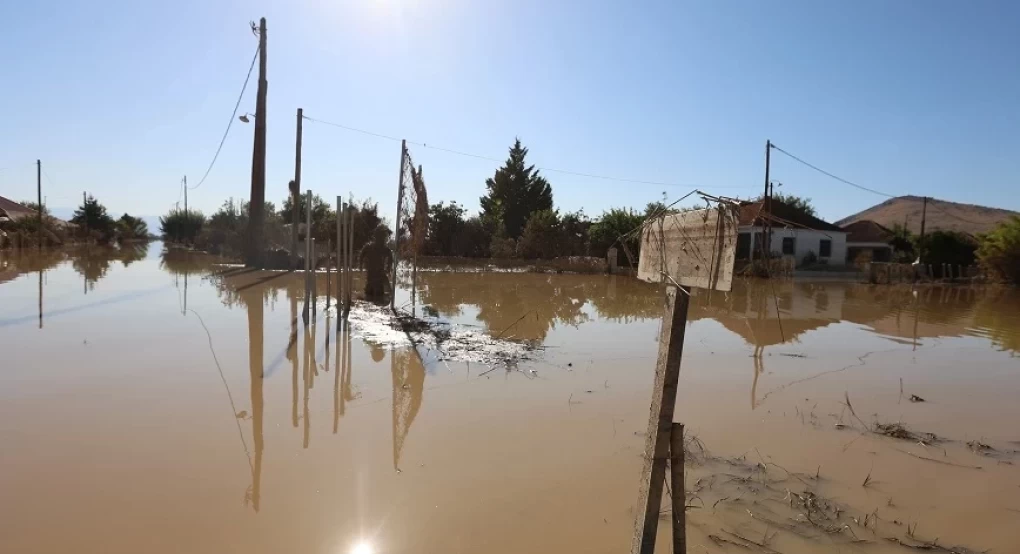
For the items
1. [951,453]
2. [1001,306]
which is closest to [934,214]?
[1001,306]

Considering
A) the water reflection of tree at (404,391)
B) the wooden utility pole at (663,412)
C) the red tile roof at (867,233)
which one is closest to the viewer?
the wooden utility pole at (663,412)

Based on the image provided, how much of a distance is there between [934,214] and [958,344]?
76.0 metres

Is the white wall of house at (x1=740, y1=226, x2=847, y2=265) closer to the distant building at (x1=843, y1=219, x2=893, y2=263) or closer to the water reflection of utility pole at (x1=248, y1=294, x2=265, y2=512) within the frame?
the distant building at (x1=843, y1=219, x2=893, y2=263)

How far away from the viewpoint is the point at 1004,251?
2709cm

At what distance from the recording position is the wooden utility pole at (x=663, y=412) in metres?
2.64

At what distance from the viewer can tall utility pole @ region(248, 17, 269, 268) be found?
866 inches

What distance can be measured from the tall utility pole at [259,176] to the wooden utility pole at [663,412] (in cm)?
2233

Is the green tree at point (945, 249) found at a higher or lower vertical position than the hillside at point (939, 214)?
lower

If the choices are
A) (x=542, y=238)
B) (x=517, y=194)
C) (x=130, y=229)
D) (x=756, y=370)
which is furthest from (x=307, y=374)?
(x=130, y=229)

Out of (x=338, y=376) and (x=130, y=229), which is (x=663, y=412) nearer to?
(x=338, y=376)

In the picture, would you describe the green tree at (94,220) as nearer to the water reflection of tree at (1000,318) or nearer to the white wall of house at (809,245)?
the white wall of house at (809,245)

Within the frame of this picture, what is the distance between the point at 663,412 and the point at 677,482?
1.00 ft

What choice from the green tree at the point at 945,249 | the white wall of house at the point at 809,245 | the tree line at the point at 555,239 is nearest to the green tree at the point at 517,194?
the tree line at the point at 555,239

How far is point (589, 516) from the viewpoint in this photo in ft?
13.8
